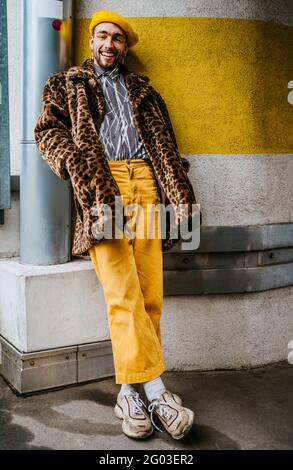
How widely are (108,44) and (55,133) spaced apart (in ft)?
2.00

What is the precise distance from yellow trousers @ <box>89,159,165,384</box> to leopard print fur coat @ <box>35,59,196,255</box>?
0.10 metres

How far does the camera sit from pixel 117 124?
3059 mm

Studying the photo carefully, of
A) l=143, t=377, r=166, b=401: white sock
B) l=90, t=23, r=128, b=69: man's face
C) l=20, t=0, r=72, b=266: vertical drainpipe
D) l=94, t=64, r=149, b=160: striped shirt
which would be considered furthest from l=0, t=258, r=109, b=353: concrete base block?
l=90, t=23, r=128, b=69: man's face

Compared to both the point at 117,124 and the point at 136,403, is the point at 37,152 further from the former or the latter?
the point at 136,403

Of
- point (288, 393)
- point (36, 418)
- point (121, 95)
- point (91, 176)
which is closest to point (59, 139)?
point (91, 176)

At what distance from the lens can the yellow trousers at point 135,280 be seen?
2807 millimetres

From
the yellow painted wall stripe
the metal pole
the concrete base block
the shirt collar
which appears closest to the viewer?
the shirt collar

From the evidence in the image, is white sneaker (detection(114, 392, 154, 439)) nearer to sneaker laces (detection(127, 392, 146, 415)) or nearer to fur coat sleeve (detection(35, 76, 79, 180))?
sneaker laces (detection(127, 392, 146, 415))

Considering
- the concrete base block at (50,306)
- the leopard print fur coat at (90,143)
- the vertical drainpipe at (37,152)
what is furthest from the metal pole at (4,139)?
the leopard print fur coat at (90,143)

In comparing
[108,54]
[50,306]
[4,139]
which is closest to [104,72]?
[108,54]

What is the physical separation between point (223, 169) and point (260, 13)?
1.07 metres

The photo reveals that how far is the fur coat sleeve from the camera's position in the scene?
2770 mm

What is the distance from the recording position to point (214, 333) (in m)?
3.74

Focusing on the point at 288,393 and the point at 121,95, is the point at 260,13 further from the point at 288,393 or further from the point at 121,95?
the point at 288,393
